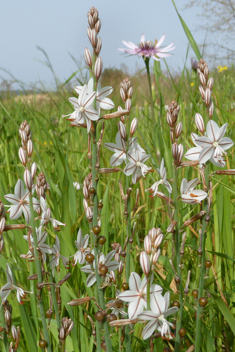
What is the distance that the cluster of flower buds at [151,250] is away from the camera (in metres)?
0.70

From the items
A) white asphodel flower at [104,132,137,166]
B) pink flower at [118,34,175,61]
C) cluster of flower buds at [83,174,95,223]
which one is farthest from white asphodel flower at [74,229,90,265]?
pink flower at [118,34,175,61]

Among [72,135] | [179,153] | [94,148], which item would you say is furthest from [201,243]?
[72,135]

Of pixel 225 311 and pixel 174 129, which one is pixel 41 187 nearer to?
pixel 174 129

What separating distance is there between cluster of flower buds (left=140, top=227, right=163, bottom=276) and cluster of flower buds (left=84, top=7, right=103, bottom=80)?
448 mm

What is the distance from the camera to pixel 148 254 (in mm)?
727

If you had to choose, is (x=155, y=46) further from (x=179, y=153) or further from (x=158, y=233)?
(x=158, y=233)

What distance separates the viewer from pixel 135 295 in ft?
2.58

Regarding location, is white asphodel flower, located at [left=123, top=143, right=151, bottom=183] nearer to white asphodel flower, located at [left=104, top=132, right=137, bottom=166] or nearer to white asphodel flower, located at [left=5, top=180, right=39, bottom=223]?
white asphodel flower, located at [left=104, top=132, right=137, bottom=166]

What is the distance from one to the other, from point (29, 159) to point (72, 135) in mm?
2727

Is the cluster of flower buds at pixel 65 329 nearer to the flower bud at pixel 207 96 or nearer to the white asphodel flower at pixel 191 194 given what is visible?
the white asphodel flower at pixel 191 194

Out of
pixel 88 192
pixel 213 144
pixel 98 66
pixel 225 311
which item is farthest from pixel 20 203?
pixel 225 311

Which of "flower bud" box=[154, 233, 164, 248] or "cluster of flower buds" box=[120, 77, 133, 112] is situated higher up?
"cluster of flower buds" box=[120, 77, 133, 112]

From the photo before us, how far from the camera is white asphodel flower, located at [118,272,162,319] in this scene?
2.50ft

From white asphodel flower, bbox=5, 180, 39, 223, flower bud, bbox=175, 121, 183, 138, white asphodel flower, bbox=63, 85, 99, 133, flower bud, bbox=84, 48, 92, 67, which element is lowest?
white asphodel flower, bbox=5, 180, 39, 223
